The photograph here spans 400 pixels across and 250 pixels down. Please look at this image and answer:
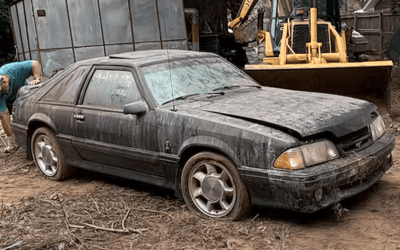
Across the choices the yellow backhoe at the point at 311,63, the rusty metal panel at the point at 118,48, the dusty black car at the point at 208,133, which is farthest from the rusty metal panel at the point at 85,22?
the dusty black car at the point at 208,133

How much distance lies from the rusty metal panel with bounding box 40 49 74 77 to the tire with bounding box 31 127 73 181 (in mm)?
7218

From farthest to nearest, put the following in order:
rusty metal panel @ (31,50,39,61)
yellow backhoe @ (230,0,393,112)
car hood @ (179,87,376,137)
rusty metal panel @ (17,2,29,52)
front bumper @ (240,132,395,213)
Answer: rusty metal panel @ (17,2,29,52)
rusty metal panel @ (31,50,39,61)
yellow backhoe @ (230,0,393,112)
car hood @ (179,87,376,137)
front bumper @ (240,132,395,213)

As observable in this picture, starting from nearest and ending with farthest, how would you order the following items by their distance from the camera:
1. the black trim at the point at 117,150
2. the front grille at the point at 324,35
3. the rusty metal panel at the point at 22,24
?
the black trim at the point at 117,150 → the front grille at the point at 324,35 → the rusty metal panel at the point at 22,24

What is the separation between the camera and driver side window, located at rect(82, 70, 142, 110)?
5051 millimetres

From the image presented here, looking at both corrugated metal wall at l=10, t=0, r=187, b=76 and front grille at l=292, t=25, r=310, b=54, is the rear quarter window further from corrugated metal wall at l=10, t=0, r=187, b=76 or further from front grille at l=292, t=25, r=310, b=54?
corrugated metal wall at l=10, t=0, r=187, b=76

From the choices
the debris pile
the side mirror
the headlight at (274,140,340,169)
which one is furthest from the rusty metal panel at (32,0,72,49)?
the headlight at (274,140,340,169)

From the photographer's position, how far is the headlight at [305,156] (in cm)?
386

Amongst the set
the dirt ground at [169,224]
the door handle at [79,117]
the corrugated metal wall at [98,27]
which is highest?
the corrugated metal wall at [98,27]

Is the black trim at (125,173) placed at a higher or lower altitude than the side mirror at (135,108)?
lower

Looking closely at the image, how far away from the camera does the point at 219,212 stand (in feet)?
14.2

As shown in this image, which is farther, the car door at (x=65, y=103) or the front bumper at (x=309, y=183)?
the car door at (x=65, y=103)

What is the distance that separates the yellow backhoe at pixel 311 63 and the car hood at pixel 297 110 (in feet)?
12.7

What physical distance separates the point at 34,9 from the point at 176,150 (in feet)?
33.2

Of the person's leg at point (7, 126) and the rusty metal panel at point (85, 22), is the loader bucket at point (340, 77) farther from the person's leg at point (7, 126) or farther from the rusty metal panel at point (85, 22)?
the rusty metal panel at point (85, 22)
